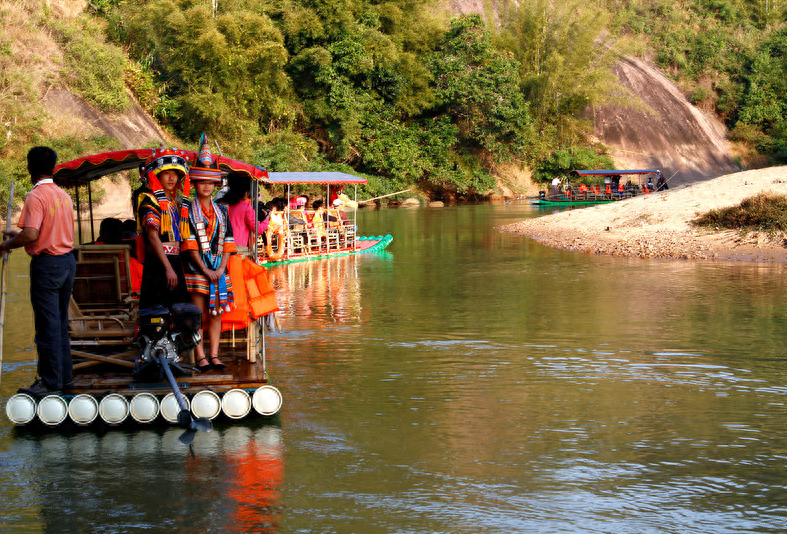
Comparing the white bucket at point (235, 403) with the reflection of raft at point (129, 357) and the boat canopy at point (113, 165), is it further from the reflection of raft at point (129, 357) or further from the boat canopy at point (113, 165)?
the boat canopy at point (113, 165)

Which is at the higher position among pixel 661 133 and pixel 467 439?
pixel 661 133

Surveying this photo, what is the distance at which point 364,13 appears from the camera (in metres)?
48.3

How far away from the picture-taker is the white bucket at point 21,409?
700 centimetres

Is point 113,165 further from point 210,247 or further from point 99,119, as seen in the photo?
point 99,119

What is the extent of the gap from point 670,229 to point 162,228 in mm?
18365

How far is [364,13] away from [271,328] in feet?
132

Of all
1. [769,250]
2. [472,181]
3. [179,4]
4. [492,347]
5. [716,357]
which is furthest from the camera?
[472,181]

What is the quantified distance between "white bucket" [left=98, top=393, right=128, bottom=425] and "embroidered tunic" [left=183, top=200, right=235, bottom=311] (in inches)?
45.4

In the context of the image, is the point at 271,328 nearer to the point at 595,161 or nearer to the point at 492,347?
the point at 492,347

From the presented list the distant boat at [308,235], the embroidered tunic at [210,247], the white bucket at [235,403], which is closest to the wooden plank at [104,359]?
the embroidered tunic at [210,247]

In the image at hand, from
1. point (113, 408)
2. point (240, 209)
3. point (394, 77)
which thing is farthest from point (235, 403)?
point (394, 77)

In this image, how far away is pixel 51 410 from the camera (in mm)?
7020

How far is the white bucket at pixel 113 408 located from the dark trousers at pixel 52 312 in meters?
0.38

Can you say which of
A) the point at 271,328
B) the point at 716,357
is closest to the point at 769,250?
the point at 716,357
